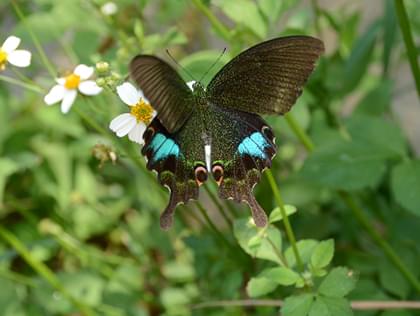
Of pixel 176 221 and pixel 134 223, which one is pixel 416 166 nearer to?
pixel 176 221

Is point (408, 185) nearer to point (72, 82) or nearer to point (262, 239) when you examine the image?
point (262, 239)

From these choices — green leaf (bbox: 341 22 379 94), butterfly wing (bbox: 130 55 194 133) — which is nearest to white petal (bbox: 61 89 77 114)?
butterfly wing (bbox: 130 55 194 133)

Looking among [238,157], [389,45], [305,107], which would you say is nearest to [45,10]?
[305,107]

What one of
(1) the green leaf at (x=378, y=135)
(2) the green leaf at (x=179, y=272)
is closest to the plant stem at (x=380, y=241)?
(1) the green leaf at (x=378, y=135)

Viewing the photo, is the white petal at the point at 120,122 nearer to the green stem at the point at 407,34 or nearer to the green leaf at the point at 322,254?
the green leaf at the point at 322,254

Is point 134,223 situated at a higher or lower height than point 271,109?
higher

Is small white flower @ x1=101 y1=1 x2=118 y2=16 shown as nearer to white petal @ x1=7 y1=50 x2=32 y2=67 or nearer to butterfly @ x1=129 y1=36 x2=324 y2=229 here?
white petal @ x1=7 y1=50 x2=32 y2=67

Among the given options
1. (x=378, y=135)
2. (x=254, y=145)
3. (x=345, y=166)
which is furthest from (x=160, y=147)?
(x=378, y=135)
